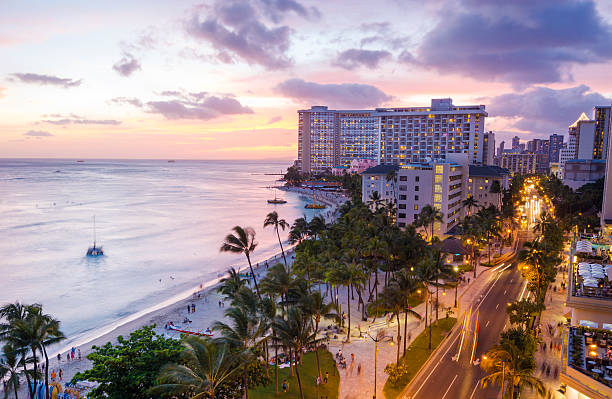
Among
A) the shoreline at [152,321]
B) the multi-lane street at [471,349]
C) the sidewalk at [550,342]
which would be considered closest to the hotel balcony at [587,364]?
the sidewalk at [550,342]

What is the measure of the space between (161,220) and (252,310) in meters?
102

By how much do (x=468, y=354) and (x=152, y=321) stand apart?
36.0 m

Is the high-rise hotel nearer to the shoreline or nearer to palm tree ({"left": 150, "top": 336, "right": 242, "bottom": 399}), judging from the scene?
the shoreline

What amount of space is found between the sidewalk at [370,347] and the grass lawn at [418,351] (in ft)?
2.37

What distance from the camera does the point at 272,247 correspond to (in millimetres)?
90750

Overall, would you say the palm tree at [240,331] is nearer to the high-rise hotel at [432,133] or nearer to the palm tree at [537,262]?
the palm tree at [537,262]

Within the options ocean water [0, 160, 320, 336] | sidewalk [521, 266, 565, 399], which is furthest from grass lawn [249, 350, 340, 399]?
ocean water [0, 160, 320, 336]

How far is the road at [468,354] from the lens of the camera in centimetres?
2867

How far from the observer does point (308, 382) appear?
31094mm

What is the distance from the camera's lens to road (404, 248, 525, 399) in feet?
94.1

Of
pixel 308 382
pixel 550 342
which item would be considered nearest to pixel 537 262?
pixel 550 342

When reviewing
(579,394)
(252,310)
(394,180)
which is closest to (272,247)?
(394,180)

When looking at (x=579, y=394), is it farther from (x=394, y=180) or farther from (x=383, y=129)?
(x=383, y=129)

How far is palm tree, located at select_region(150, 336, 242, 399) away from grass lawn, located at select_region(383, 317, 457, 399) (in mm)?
14609
